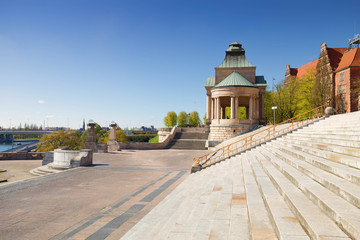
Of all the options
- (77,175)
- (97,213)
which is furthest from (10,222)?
(77,175)

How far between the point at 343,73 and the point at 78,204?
1954 inches

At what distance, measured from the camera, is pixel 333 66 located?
148 ft

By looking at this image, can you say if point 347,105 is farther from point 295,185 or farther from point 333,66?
point 295,185

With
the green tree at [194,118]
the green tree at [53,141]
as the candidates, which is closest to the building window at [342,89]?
the green tree at [53,141]

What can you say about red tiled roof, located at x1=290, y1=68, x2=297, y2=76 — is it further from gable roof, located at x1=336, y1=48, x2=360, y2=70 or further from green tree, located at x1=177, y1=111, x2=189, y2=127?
green tree, located at x1=177, y1=111, x2=189, y2=127

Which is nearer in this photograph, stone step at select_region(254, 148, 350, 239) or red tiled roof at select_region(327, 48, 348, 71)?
stone step at select_region(254, 148, 350, 239)

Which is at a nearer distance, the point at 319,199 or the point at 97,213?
the point at 319,199

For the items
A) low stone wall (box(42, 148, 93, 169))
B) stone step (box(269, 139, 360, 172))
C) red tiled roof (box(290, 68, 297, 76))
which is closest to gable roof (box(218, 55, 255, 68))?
low stone wall (box(42, 148, 93, 169))

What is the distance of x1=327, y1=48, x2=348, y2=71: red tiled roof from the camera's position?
149ft

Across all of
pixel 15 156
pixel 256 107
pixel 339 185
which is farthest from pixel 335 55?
pixel 15 156

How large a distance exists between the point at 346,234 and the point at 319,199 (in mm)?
988

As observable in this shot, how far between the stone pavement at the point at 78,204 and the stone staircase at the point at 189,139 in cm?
1961

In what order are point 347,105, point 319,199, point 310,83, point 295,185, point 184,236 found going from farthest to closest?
point 310,83 < point 347,105 < point 295,185 < point 184,236 < point 319,199

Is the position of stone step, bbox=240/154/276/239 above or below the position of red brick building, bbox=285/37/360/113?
below
